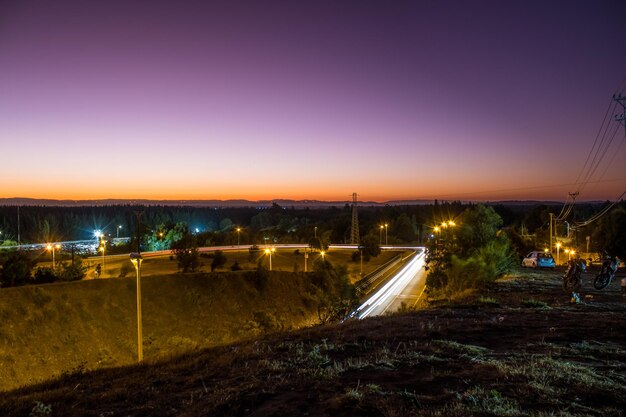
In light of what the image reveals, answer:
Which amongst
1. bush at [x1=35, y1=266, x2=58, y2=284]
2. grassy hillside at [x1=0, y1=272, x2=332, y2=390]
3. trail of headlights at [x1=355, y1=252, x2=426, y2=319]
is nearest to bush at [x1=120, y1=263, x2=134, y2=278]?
bush at [x1=35, y1=266, x2=58, y2=284]

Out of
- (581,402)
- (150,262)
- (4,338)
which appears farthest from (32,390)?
(150,262)

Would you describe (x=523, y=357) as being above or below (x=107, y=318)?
above

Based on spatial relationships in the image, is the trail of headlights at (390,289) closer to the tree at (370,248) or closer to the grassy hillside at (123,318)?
the grassy hillside at (123,318)

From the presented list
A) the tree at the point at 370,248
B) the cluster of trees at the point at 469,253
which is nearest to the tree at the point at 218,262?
the cluster of trees at the point at 469,253

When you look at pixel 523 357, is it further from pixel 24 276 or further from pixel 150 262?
pixel 150 262

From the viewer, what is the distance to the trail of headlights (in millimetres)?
36138

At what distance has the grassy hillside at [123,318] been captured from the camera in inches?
859

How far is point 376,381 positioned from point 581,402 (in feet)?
10.1

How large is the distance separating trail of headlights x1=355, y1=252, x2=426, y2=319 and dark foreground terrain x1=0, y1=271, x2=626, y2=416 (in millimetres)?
17721

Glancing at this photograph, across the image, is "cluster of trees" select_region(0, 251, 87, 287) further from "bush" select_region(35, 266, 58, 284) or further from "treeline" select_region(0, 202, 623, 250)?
"treeline" select_region(0, 202, 623, 250)

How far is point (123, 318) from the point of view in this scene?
27.6 meters

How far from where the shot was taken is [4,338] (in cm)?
2169

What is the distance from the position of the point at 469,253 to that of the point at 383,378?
32.4 metres

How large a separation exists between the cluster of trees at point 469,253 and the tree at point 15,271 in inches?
1278
